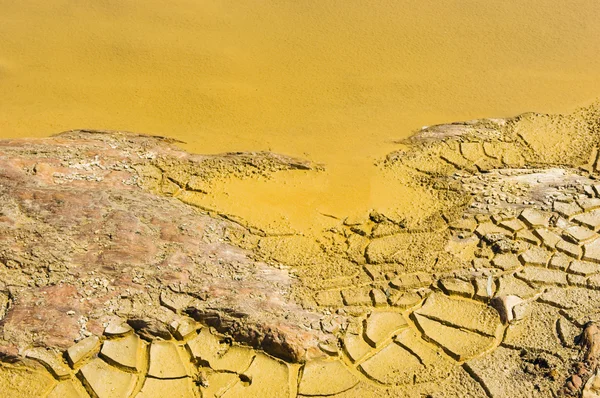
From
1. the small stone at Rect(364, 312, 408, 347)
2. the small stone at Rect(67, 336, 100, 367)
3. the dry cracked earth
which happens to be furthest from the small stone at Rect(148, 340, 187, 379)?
the small stone at Rect(364, 312, 408, 347)

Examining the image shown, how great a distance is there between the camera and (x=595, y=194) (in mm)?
4359

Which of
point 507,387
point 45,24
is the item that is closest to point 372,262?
point 507,387

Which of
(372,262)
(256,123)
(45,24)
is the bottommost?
(372,262)

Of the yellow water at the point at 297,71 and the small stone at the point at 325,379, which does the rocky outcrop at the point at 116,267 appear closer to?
the small stone at the point at 325,379

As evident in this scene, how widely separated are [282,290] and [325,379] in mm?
575

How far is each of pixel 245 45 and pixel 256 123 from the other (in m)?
1.27

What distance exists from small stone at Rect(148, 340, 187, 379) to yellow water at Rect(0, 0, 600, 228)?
51.5 inches

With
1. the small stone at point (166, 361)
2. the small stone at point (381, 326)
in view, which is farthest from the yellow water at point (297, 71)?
the small stone at point (166, 361)

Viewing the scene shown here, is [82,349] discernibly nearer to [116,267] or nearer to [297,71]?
[116,267]

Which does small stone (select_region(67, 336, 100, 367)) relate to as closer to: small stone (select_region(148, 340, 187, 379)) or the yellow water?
small stone (select_region(148, 340, 187, 379))

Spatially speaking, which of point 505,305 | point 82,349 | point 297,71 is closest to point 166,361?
point 82,349

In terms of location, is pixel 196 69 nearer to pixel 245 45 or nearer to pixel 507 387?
pixel 245 45

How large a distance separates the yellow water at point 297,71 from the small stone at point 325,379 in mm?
1357

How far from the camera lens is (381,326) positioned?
3525mm
